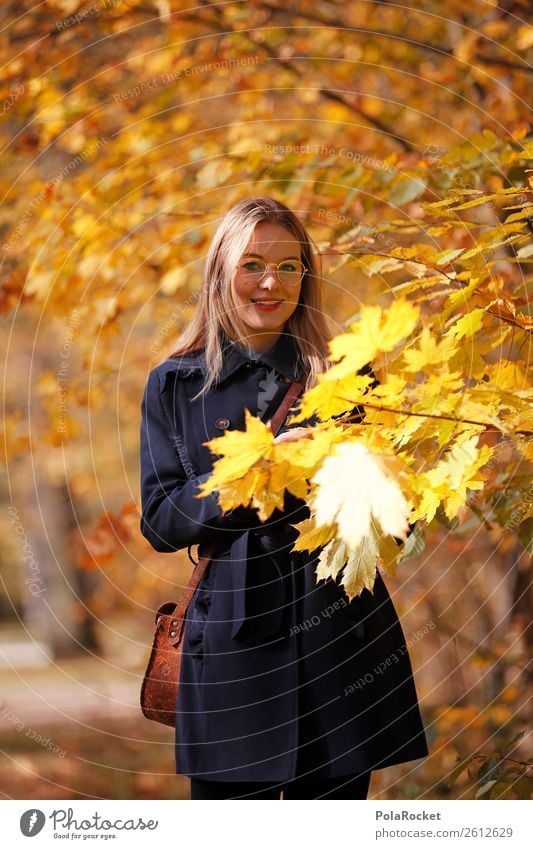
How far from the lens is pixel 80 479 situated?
34.4 ft

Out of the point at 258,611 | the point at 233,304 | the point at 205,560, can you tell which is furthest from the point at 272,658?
the point at 233,304

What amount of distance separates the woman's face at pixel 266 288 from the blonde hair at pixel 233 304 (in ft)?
0.05

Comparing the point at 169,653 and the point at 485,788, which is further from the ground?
the point at 169,653

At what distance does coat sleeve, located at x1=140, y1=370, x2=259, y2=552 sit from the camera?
71.6 inches

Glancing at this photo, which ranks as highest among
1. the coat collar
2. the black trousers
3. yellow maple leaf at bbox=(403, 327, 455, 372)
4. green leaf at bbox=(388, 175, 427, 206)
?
green leaf at bbox=(388, 175, 427, 206)

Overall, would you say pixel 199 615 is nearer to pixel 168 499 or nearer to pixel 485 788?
pixel 168 499

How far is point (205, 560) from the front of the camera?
194cm

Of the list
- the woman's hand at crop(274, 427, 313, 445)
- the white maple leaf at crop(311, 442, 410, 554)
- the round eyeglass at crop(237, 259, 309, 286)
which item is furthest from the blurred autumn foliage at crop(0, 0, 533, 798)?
the white maple leaf at crop(311, 442, 410, 554)

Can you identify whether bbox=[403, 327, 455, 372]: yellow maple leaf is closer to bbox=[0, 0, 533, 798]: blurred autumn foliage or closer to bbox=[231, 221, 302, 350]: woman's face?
bbox=[0, 0, 533, 798]: blurred autumn foliage

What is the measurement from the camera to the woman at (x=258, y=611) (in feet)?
6.09

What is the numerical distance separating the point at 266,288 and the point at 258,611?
24.4 inches

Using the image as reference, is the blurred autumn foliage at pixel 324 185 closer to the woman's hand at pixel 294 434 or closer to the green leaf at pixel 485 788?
the green leaf at pixel 485 788

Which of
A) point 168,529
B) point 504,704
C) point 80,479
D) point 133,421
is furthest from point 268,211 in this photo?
point 80,479

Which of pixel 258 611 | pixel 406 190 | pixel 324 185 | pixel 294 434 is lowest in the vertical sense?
pixel 258 611
